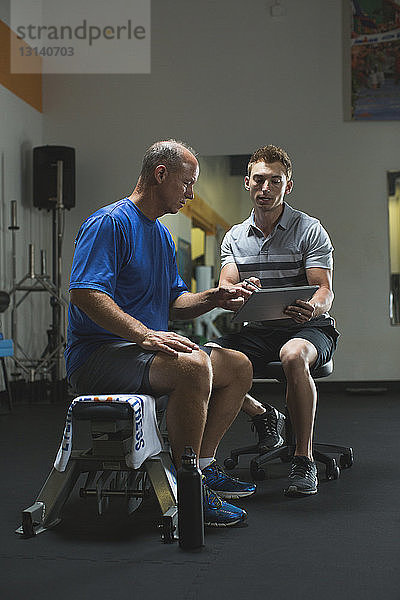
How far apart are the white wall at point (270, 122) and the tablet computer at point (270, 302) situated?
326 cm

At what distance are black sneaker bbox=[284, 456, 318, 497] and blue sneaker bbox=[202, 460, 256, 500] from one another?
0.13 m

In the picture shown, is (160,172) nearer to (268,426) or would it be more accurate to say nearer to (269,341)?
(269,341)

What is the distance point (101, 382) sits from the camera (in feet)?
6.88

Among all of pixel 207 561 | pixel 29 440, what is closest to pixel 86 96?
pixel 29 440

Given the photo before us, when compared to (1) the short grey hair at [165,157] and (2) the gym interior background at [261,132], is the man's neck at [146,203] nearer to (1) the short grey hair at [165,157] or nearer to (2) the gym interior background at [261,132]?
(1) the short grey hair at [165,157]

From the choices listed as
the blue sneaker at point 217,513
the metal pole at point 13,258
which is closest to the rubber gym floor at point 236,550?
the blue sneaker at point 217,513

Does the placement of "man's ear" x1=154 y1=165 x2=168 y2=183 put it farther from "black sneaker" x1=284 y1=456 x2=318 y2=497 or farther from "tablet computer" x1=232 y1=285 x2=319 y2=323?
"black sneaker" x1=284 y1=456 x2=318 y2=497

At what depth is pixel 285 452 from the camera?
2.92 m

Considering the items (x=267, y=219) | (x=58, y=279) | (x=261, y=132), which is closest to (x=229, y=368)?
Answer: (x=267, y=219)

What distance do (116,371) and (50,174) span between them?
12.2 ft

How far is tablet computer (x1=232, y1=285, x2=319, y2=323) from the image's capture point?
2.44m

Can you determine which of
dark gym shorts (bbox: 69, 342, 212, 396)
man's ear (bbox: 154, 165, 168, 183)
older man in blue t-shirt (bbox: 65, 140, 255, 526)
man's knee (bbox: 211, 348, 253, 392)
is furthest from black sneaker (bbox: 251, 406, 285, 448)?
man's ear (bbox: 154, 165, 168, 183)

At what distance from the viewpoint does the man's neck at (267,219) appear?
Result: 9.45 ft

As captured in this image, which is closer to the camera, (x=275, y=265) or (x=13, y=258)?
(x=275, y=265)
